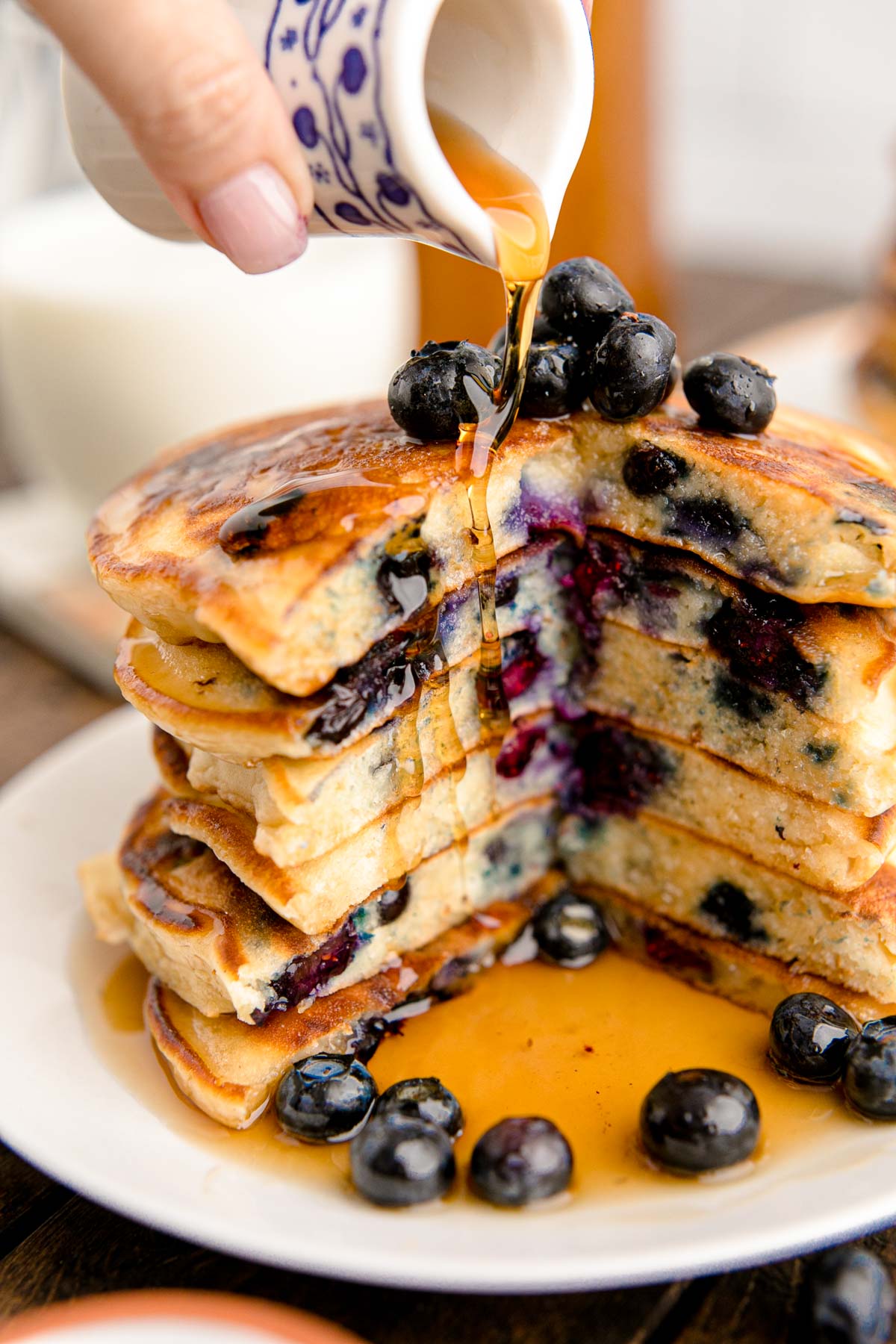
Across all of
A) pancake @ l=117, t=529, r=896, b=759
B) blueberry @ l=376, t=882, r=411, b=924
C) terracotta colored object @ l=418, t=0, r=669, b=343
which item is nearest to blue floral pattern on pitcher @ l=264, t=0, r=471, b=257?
pancake @ l=117, t=529, r=896, b=759

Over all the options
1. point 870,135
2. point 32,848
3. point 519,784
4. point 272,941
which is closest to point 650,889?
point 519,784

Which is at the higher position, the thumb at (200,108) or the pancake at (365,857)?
the thumb at (200,108)

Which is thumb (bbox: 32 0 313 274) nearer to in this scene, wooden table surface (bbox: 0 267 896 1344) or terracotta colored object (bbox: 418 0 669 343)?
wooden table surface (bbox: 0 267 896 1344)

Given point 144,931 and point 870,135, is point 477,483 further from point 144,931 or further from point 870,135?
point 870,135

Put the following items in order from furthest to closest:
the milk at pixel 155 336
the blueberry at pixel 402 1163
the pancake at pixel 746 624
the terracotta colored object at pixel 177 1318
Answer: the milk at pixel 155 336, the pancake at pixel 746 624, the blueberry at pixel 402 1163, the terracotta colored object at pixel 177 1318

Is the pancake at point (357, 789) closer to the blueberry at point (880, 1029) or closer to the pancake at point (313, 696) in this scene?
the pancake at point (313, 696)

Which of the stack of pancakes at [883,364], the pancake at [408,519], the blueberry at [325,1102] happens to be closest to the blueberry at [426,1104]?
the blueberry at [325,1102]
